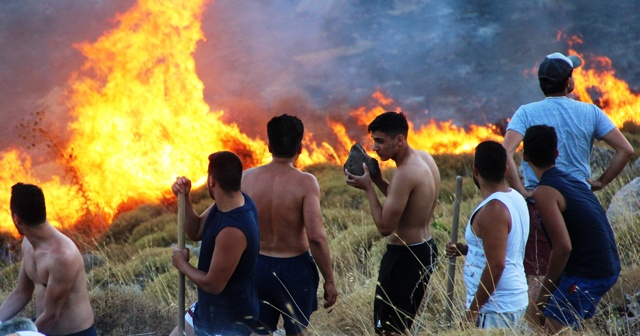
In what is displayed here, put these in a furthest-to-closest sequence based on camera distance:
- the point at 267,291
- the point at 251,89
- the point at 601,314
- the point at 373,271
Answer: the point at 251,89 → the point at 373,271 → the point at 601,314 → the point at 267,291

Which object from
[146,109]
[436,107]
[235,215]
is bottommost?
[436,107]

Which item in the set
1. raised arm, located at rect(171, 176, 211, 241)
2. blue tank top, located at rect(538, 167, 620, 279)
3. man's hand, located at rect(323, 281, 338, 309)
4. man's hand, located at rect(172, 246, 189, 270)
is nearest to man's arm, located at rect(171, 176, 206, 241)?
raised arm, located at rect(171, 176, 211, 241)

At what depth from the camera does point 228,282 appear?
4719 millimetres

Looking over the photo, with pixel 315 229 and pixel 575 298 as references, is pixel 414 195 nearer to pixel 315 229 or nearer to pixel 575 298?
pixel 315 229

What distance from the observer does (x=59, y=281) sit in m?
4.82

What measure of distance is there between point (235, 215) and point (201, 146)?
1189cm

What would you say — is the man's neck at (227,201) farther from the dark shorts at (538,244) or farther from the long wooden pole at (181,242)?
the dark shorts at (538,244)

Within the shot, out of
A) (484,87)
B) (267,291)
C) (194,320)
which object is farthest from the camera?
(484,87)

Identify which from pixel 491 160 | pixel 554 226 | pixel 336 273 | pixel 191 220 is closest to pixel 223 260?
pixel 191 220

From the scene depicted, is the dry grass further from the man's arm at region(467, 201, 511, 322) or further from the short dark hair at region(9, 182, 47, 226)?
the short dark hair at region(9, 182, 47, 226)

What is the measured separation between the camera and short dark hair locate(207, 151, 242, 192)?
15.1 feet

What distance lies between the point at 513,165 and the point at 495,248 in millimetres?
972

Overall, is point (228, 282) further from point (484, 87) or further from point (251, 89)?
point (484, 87)

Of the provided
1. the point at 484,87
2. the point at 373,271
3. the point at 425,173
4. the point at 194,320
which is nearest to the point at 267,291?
the point at 194,320
